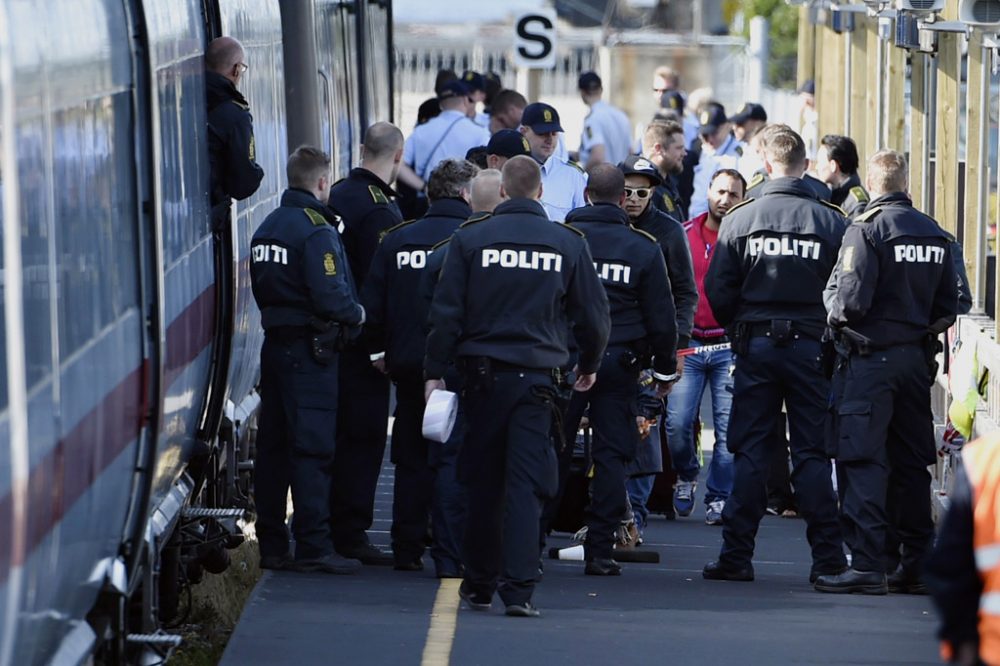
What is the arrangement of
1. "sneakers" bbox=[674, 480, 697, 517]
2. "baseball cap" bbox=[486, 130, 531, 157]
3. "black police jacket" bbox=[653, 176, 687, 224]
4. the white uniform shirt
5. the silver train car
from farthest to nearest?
the white uniform shirt
"sneakers" bbox=[674, 480, 697, 517]
"black police jacket" bbox=[653, 176, 687, 224]
"baseball cap" bbox=[486, 130, 531, 157]
the silver train car

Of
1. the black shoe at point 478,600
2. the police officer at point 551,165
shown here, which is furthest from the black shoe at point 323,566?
the police officer at point 551,165

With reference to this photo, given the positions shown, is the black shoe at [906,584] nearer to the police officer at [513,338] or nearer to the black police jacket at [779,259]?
the black police jacket at [779,259]

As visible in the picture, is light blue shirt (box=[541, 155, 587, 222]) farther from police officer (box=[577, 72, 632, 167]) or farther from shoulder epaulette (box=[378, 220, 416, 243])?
police officer (box=[577, 72, 632, 167])

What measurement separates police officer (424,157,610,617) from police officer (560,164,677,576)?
3.05 feet

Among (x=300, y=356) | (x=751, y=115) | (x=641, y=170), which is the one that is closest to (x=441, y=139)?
(x=751, y=115)

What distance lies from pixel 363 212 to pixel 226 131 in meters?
1.36

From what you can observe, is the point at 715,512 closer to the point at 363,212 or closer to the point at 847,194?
the point at 847,194

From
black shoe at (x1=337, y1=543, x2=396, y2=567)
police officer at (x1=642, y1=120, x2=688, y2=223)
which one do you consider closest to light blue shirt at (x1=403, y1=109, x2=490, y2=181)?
police officer at (x1=642, y1=120, x2=688, y2=223)

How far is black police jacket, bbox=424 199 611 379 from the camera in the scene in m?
8.17

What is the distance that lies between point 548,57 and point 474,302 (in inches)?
468

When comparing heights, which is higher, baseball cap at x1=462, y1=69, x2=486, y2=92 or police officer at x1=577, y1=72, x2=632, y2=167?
baseball cap at x1=462, y1=69, x2=486, y2=92

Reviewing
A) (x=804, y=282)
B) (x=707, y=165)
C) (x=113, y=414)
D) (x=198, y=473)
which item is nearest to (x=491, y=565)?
(x=198, y=473)

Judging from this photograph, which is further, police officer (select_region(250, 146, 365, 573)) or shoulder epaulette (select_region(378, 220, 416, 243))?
shoulder epaulette (select_region(378, 220, 416, 243))

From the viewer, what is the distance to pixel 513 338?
8.16 meters
